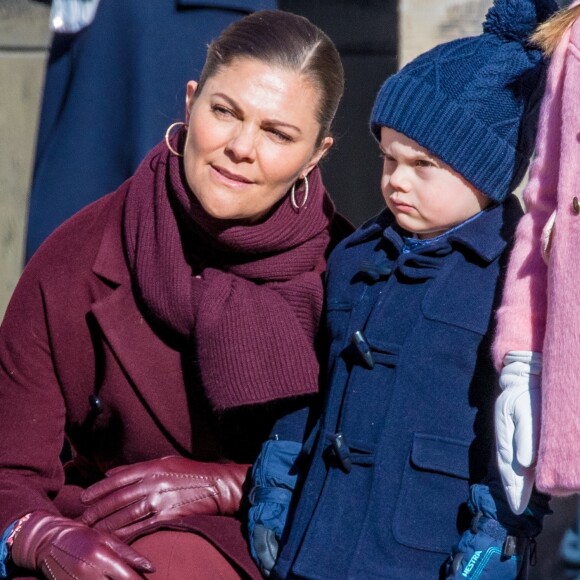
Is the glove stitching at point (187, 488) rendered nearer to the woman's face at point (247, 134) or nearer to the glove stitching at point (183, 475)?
the glove stitching at point (183, 475)

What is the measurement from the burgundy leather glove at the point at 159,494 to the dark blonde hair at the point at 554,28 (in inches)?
44.2

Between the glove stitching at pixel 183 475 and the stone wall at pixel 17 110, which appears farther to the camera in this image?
the stone wall at pixel 17 110

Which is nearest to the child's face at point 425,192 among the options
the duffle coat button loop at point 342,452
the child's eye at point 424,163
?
the child's eye at point 424,163

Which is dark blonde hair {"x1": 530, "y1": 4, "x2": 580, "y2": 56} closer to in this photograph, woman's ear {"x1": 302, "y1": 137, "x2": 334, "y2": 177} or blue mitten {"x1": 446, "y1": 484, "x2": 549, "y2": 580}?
woman's ear {"x1": 302, "y1": 137, "x2": 334, "y2": 177}

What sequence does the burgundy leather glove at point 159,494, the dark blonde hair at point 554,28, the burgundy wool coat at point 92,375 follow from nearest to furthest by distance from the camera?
the dark blonde hair at point 554,28 → the burgundy leather glove at point 159,494 → the burgundy wool coat at point 92,375

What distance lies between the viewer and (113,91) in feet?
11.1

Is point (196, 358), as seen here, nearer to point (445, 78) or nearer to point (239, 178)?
point (239, 178)

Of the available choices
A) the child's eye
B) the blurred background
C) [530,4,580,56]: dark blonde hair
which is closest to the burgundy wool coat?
the child's eye

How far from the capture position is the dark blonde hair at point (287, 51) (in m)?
2.84

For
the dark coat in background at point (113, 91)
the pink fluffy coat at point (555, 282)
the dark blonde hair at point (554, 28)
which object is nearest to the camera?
the pink fluffy coat at point (555, 282)

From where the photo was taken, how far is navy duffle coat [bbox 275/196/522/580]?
7.99ft

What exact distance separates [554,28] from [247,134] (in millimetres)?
726

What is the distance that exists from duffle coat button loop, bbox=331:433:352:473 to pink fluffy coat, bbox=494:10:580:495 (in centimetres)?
35

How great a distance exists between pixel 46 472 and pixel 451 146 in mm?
1152
